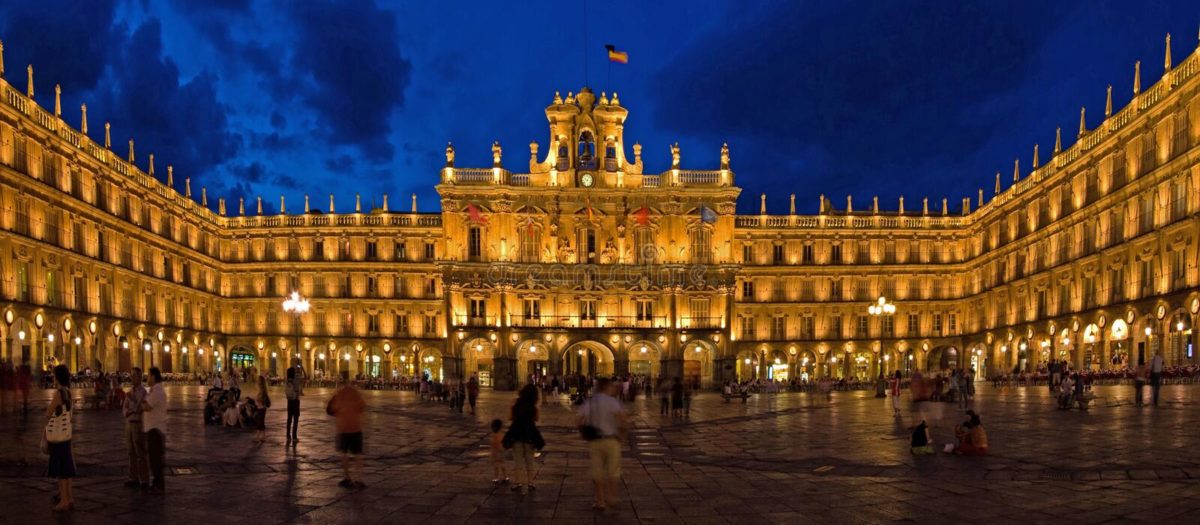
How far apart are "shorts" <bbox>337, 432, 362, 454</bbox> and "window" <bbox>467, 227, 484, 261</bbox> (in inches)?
1966

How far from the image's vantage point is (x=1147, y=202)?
44.9 m

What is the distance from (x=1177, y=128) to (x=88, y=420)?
147ft

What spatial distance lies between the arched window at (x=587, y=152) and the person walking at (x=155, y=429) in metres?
54.4

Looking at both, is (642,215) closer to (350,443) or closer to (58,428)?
(350,443)

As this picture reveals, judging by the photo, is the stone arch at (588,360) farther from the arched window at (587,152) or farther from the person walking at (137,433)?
the person walking at (137,433)

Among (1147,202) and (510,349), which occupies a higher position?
(1147,202)

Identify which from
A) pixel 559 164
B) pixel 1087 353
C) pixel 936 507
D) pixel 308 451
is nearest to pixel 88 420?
pixel 308 451

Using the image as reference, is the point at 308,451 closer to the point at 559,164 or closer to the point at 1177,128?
the point at 1177,128

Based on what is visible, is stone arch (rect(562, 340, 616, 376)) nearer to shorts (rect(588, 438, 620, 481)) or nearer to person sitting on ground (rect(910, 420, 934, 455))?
person sitting on ground (rect(910, 420, 934, 455))

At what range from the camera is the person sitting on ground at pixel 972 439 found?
16.9 metres

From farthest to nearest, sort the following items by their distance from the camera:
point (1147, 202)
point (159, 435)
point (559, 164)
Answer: point (559, 164)
point (1147, 202)
point (159, 435)

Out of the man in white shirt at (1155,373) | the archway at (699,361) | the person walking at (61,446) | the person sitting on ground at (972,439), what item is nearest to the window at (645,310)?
the archway at (699,361)

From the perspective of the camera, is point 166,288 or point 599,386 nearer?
point 599,386

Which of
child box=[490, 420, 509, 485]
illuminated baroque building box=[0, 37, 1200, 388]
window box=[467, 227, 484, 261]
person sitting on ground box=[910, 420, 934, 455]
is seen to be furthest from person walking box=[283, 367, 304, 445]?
window box=[467, 227, 484, 261]
